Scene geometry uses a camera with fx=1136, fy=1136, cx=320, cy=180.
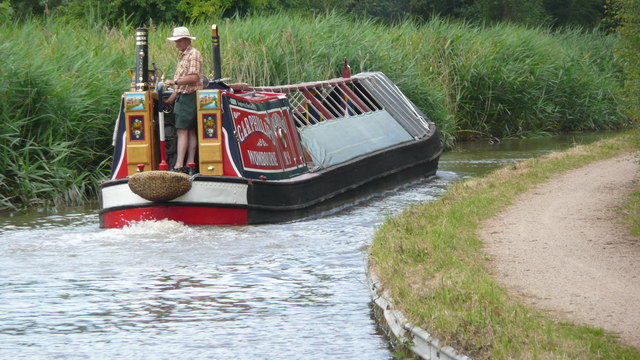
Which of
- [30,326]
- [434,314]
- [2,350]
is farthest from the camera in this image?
[30,326]

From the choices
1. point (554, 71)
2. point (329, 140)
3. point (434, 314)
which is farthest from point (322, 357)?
point (554, 71)

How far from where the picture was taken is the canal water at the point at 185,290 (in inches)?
308

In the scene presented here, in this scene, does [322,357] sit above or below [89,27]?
below

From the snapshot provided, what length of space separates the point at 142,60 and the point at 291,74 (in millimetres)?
6888

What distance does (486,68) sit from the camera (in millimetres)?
24953

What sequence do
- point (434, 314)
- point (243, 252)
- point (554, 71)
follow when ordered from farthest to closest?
1. point (554, 71)
2. point (243, 252)
3. point (434, 314)

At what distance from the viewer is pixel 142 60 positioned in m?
12.8

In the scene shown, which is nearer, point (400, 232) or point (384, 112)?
point (400, 232)

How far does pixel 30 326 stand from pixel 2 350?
70cm

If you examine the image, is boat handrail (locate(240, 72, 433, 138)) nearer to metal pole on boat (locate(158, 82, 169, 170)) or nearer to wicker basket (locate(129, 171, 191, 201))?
metal pole on boat (locate(158, 82, 169, 170))

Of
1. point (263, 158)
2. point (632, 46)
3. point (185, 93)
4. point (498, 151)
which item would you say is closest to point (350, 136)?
point (263, 158)

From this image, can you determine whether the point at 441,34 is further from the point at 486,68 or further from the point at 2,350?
the point at 2,350

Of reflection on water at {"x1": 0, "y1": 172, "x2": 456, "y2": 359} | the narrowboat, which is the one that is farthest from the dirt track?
the narrowboat

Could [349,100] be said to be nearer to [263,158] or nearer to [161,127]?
[263,158]
